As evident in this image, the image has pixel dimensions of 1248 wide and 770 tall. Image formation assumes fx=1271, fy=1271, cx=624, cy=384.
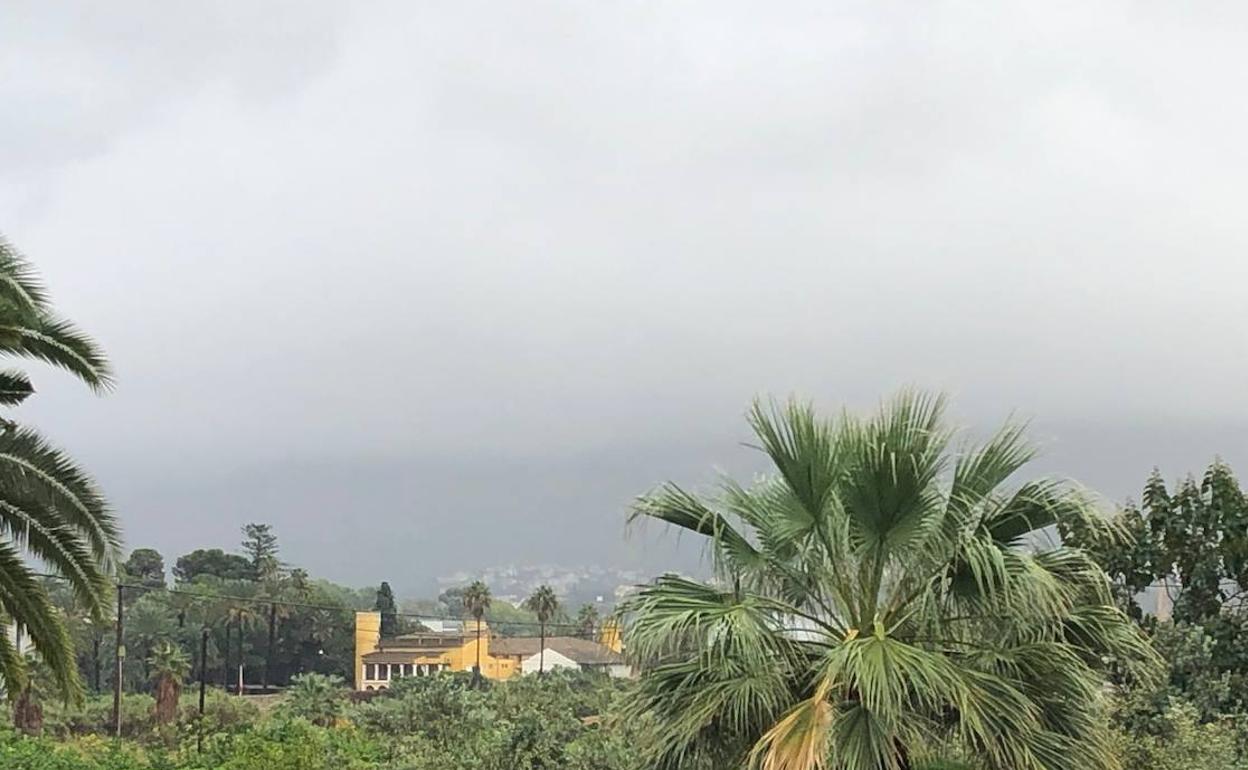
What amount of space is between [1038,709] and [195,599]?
6603 centimetres

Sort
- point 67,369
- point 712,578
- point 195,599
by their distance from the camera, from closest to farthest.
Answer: point 712,578, point 67,369, point 195,599

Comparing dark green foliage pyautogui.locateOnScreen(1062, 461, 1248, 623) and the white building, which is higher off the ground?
dark green foliage pyautogui.locateOnScreen(1062, 461, 1248, 623)

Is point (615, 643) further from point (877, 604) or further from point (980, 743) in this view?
point (980, 743)

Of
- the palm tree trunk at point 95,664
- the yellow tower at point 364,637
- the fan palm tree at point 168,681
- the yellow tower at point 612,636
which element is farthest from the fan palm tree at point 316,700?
the yellow tower at point 612,636

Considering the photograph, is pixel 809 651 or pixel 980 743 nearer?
pixel 980 743

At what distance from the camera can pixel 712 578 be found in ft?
22.4

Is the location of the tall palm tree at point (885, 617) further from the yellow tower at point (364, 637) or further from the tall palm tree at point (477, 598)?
the yellow tower at point (364, 637)

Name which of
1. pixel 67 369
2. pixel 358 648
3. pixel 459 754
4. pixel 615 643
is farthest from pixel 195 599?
pixel 615 643

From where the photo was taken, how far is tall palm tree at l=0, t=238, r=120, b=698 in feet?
34.7

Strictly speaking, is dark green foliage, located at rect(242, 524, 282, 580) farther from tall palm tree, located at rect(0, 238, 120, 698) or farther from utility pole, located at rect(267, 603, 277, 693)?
tall palm tree, located at rect(0, 238, 120, 698)

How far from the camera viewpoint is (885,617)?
6.61 m

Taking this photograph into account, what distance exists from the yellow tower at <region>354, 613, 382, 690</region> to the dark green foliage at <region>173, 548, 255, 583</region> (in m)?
13.8

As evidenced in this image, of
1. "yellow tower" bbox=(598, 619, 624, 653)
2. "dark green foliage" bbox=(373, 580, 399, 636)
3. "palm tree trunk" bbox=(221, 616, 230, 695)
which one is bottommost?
"palm tree trunk" bbox=(221, 616, 230, 695)

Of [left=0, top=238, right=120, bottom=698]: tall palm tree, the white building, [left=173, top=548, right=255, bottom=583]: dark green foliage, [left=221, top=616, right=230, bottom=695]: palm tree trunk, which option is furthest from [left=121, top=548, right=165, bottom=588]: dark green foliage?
[left=0, top=238, right=120, bottom=698]: tall palm tree
